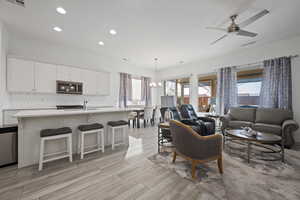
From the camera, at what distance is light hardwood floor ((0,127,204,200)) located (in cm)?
150

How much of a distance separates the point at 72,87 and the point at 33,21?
6.32ft

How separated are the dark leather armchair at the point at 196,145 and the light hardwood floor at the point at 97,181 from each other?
365 millimetres

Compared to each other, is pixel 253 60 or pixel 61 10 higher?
pixel 61 10

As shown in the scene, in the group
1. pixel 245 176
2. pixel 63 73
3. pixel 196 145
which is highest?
pixel 63 73

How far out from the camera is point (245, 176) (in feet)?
6.19

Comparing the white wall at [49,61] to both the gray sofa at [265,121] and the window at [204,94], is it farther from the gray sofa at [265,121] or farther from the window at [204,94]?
the gray sofa at [265,121]

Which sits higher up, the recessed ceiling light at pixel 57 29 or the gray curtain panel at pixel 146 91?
the recessed ceiling light at pixel 57 29

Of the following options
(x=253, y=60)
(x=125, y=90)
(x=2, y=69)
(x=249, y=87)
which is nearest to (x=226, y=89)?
(x=249, y=87)

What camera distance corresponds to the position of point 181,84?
22.9ft

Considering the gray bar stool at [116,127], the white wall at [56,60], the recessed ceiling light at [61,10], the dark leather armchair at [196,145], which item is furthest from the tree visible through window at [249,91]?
the recessed ceiling light at [61,10]

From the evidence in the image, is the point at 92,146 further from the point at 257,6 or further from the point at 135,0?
the point at 257,6

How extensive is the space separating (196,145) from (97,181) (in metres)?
1.58

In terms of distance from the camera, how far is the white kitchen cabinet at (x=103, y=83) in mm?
4745

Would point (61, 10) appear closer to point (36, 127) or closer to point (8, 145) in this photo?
point (36, 127)
